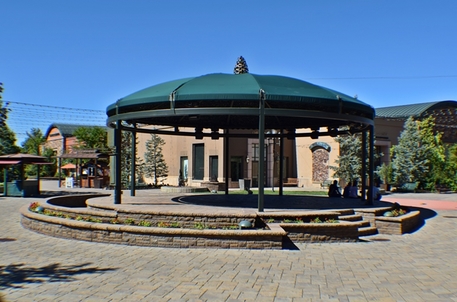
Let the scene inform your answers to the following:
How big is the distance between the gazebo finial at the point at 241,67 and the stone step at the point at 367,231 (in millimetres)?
Result: 6653

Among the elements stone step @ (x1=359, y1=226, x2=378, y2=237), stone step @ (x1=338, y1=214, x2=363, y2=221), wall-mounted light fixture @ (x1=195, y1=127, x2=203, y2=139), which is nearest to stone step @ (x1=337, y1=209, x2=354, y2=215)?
stone step @ (x1=338, y1=214, x2=363, y2=221)

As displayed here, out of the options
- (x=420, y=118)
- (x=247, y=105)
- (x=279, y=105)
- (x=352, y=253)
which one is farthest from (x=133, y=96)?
(x=420, y=118)

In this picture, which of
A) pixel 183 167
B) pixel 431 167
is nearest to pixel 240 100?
pixel 431 167

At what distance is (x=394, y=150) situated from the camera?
38.6m

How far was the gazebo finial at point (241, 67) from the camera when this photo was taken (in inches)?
627

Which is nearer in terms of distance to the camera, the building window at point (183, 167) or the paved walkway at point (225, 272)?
the paved walkway at point (225, 272)

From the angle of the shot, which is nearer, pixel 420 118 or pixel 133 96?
pixel 133 96

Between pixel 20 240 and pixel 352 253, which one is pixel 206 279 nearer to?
pixel 352 253

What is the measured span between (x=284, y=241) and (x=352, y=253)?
5.17 feet

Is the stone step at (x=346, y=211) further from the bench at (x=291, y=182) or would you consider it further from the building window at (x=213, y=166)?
the bench at (x=291, y=182)

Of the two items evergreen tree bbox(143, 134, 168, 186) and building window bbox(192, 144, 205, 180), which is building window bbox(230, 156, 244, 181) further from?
evergreen tree bbox(143, 134, 168, 186)

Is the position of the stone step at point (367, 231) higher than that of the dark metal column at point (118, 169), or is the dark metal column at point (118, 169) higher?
the dark metal column at point (118, 169)

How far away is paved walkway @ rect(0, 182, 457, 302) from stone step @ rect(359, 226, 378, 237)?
972 mm

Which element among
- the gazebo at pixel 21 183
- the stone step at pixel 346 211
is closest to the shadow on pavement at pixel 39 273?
the stone step at pixel 346 211
